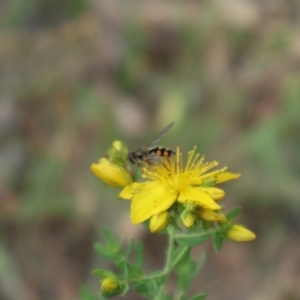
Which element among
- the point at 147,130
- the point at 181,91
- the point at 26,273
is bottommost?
the point at 26,273

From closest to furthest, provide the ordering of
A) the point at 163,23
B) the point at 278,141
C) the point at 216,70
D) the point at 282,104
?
the point at 278,141
the point at 282,104
the point at 216,70
the point at 163,23

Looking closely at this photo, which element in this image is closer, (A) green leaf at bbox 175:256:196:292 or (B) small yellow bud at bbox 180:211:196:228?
(B) small yellow bud at bbox 180:211:196:228

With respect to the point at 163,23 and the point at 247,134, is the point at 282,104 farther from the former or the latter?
the point at 163,23

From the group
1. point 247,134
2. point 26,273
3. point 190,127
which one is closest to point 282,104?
point 247,134

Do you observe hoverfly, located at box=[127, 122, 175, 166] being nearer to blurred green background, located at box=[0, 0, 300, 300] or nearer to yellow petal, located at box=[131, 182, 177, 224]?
yellow petal, located at box=[131, 182, 177, 224]

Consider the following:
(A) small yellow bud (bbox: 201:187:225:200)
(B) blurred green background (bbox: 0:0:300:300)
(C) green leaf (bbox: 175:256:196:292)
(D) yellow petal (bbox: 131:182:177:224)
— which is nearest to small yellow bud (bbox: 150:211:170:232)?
(D) yellow petal (bbox: 131:182:177:224)

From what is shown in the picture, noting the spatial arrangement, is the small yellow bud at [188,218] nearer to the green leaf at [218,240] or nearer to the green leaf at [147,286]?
the green leaf at [218,240]

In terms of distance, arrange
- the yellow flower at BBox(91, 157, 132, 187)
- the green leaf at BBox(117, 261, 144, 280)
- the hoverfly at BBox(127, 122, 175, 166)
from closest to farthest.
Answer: the green leaf at BBox(117, 261, 144, 280), the yellow flower at BBox(91, 157, 132, 187), the hoverfly at BBox(127, 122, 175, 166)
